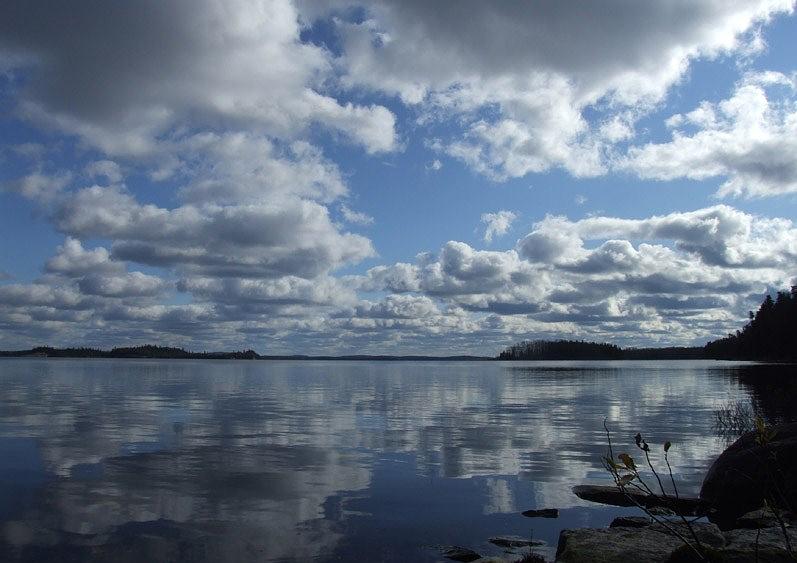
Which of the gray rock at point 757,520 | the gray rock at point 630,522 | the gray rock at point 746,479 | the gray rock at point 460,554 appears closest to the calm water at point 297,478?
the gray rock at point 460,554

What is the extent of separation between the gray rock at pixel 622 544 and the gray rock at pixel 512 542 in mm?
1510

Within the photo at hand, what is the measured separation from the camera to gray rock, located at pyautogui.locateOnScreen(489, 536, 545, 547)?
46.4 feet

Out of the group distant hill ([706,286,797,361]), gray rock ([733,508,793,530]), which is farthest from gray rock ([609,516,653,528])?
distant hill ([706,286,797,361])

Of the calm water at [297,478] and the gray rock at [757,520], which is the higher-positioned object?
the gray rock at [757,520]

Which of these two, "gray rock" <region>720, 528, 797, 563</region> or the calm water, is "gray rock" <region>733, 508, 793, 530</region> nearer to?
"gray rock" <region>720, 528, 797, 563</region>

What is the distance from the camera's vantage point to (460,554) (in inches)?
525

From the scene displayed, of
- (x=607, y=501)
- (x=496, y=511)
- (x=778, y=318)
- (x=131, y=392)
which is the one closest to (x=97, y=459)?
(x=496, y=511)

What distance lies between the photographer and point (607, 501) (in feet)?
60.2

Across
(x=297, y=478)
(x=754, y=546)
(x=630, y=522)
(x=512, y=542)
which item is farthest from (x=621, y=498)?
(x=297, y=478)

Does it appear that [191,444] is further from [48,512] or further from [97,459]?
[48,512]

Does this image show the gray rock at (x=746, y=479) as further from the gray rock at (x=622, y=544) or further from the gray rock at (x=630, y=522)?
the gray rock at (x=622, y=544)

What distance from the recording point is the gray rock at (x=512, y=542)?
14134 millimetres

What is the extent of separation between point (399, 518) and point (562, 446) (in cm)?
1386

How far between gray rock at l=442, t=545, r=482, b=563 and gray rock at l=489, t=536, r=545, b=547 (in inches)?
33.2
